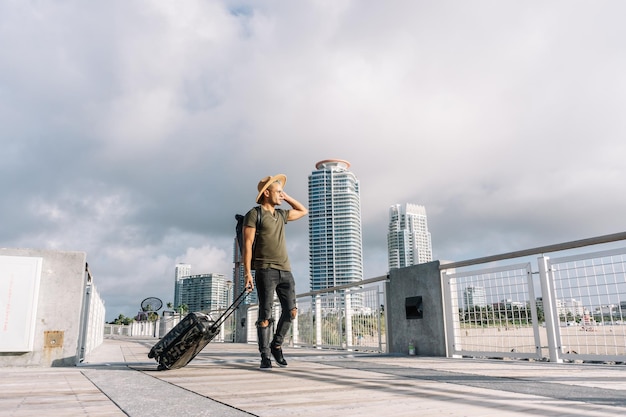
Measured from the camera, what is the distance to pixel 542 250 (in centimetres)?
519

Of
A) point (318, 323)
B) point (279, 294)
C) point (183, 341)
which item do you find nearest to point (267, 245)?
point (279, 294)

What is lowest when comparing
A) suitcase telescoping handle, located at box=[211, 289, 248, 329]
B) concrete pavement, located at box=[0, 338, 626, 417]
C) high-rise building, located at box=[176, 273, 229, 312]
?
concrete pavement, located at box=[0, 338, 626, 417]

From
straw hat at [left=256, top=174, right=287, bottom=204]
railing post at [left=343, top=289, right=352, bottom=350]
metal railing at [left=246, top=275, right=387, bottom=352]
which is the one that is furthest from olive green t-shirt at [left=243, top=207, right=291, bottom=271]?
railing post at [left=343, top=289, right=352, bottom=350]

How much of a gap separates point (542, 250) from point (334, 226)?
142 metres

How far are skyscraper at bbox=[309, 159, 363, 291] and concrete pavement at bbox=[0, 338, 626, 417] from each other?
13106cm

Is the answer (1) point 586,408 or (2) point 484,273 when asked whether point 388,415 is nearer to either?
(1) point 586,408

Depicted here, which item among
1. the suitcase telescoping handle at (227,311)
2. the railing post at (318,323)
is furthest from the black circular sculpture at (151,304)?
the suitcase telescoping handle at (227,311)

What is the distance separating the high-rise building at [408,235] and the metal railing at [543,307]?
552 feet

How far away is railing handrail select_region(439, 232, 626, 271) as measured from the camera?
4520 mm

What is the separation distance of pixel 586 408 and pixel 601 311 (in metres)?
3.04

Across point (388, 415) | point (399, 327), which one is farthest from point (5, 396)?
point (399, 327)

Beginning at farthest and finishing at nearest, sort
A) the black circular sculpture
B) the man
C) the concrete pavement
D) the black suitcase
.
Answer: the black circular sculpture → the man → the black suitcase → the concrete pavement

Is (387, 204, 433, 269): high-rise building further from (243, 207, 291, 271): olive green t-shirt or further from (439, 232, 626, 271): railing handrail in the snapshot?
(243, 207, 291, 271): olive green t-shirt

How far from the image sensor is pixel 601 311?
456 centimetres
